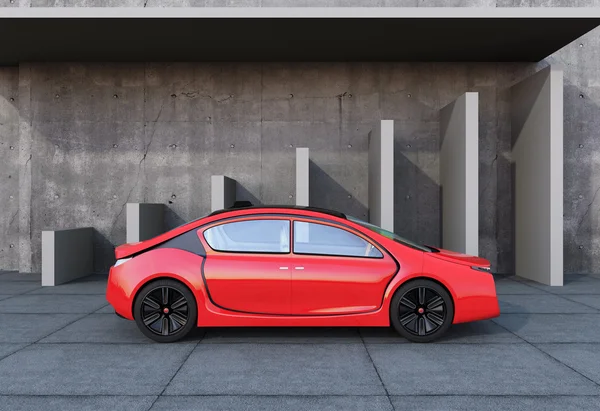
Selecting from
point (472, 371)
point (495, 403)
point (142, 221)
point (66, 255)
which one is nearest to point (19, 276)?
point (66, 255)

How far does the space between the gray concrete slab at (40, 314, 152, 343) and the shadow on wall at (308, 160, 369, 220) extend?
562 cm

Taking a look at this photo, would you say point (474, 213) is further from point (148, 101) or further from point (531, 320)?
point (148, 101)

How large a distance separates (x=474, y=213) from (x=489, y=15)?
347 centimetres

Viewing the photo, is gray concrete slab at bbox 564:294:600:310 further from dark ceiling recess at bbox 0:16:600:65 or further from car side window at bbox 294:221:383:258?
dark ceiling recess at bbox 0:16:600:65

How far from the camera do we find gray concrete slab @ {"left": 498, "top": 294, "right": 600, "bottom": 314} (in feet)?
23.8

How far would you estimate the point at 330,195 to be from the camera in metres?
11.3

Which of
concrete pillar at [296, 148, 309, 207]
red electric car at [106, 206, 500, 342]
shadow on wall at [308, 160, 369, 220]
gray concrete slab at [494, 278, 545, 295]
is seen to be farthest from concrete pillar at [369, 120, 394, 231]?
red electric car at [106, 206, 500, 342]

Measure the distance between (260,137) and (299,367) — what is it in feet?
24.1

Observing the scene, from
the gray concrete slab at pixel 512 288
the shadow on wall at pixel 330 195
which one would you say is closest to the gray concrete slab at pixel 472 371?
the gray concrete slab at pixel 512 288

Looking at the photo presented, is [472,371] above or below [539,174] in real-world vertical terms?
below

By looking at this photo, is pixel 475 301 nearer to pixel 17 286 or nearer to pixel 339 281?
pixel 339 281

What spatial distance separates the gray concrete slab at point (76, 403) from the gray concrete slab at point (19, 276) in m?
6.74

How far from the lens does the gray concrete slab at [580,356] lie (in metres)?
4.61

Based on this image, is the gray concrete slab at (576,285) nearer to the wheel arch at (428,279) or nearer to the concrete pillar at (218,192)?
the wheel arch at (428,279)
